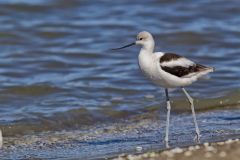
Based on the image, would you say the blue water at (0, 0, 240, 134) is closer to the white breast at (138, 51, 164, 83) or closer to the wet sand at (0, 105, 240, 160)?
the wet sand at (0, 105, 240, 160)

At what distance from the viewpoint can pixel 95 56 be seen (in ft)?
53.9

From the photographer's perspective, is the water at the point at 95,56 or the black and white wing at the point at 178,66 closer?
the black and white wing at the point at 178,66

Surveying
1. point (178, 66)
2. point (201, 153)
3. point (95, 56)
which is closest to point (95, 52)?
point (95, 56)

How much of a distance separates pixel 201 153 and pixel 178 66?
65.0 inches

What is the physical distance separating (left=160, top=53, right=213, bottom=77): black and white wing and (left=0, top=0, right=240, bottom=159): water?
2.70 meters

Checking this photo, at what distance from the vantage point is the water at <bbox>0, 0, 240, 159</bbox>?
12750 mm

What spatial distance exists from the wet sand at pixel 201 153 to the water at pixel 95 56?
344cm

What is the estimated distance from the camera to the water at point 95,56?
1275cm

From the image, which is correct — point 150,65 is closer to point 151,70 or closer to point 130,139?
point 151,70

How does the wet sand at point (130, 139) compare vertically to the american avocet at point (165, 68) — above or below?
below

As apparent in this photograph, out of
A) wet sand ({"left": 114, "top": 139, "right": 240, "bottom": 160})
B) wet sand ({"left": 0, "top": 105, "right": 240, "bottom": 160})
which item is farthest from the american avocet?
wet sand ({"left": 114, "top": 139, "right": 240, "bottom": 160})

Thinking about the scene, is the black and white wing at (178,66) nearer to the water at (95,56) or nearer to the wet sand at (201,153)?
the wet sand at (201,153)

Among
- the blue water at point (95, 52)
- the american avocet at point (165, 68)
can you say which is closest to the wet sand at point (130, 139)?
the american avocet at point (165, 68)

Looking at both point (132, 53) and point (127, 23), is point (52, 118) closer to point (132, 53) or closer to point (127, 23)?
point (132, 53)
